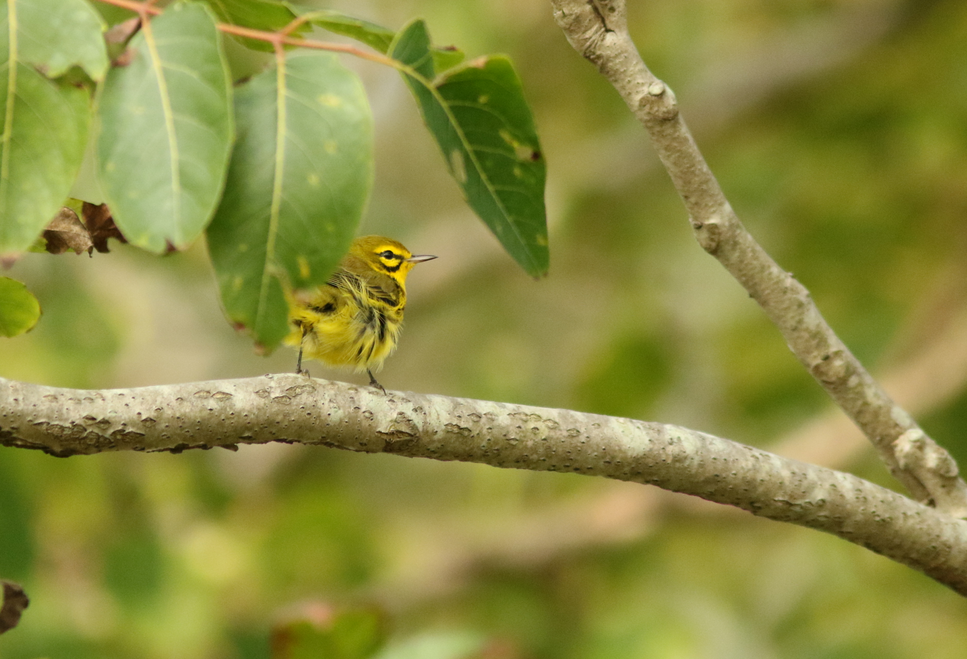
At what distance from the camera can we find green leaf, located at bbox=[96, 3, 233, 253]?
47.9 inches

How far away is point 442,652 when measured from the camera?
199 cm

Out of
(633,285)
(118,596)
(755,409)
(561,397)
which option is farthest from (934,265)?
(118,596)

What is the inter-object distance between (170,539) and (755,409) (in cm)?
255

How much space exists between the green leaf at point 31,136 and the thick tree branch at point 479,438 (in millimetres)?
232

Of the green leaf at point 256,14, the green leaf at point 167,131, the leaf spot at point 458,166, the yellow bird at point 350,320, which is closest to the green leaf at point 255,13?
the green leaf at point 256,14

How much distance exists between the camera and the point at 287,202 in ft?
4.18

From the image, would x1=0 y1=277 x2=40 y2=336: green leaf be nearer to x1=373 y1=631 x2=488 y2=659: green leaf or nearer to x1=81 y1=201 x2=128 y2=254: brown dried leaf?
x1=81 y1=201 x2=128 y2=254: brown dried leaf

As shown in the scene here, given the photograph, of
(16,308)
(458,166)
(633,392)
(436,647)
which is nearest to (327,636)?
(436,647)

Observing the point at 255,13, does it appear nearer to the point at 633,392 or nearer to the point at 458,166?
the point at 458,166

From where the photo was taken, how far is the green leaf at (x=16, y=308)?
1416mm

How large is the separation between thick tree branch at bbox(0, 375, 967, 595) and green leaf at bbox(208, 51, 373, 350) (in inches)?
6.8

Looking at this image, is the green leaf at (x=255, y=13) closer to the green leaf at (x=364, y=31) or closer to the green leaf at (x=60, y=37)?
the green leaf at (x=364, y=31)

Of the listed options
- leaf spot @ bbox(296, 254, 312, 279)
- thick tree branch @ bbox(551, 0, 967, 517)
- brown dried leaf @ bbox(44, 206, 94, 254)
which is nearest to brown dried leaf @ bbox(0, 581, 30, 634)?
brown dried leaf @ bbox(44, 206, 94, 254)

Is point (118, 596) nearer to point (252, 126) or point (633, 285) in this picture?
point (252, 126)
